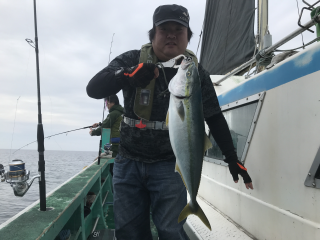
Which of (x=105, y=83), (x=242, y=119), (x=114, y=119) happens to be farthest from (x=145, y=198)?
(x=114, y=119)

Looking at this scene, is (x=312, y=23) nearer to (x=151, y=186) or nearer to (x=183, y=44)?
(x=183, y=44)

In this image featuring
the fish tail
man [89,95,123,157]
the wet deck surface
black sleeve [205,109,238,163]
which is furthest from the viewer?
man [89,95,123,157]

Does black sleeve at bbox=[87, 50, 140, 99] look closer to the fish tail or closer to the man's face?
the man's face

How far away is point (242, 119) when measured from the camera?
115 inches

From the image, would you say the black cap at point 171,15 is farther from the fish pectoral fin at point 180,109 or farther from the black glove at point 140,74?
the fish pectoral fin at point 180,109

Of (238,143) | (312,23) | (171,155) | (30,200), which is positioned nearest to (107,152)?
(238,143)

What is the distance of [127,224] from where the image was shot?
2.04m

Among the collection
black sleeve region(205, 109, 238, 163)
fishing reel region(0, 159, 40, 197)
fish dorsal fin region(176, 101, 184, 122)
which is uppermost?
fish dorsal fin region(176, 101, 184, 122)

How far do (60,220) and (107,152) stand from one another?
4.30 m

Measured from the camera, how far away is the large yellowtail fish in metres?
1.75

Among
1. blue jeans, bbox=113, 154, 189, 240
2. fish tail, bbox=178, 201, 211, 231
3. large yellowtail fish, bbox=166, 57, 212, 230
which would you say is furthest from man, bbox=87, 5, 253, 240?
large yellowtail fish, bbox=166, 57, 212, 230

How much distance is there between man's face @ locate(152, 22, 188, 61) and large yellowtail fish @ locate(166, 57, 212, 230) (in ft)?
1.04

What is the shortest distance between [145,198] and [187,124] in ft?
2.79

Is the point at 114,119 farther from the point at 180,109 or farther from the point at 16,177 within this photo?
the point at 180,109
